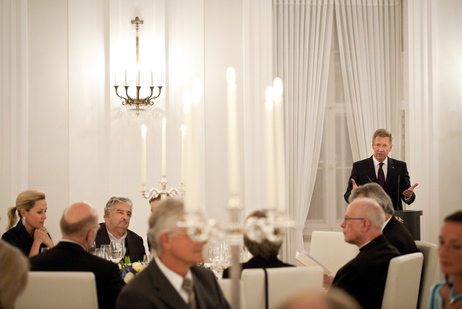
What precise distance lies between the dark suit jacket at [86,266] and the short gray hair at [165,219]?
91cm

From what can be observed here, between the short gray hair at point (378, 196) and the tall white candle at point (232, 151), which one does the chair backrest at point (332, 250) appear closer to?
the short gray hair at point (378, 196)

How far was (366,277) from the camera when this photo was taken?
3.63 m

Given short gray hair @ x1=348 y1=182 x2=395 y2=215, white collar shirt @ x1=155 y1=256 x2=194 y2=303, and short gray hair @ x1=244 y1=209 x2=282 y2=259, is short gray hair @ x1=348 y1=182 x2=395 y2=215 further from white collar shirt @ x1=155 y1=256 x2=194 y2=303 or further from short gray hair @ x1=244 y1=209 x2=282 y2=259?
white collar shirt @ x1=155 y1=256 x2=194 y2=303

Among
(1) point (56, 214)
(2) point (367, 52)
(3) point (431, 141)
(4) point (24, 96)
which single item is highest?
(2) point (367, 52)

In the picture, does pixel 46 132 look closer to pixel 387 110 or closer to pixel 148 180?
pixel 148 180

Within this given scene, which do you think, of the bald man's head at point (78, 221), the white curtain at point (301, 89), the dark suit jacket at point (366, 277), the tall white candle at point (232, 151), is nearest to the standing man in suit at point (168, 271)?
the tall white candle at point (232, 151)

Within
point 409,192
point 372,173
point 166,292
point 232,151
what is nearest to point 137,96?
point 372,173

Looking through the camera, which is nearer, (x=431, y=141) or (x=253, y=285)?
(x=253, y=285)

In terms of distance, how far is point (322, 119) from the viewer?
7.34 m

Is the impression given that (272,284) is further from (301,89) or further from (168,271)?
(301,89)

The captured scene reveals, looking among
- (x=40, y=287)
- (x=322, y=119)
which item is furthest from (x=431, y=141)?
(x=40, y=287)

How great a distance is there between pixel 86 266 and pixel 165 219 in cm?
102

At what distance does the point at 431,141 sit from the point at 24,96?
4628 millimetres

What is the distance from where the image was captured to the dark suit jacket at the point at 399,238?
4.32 m
